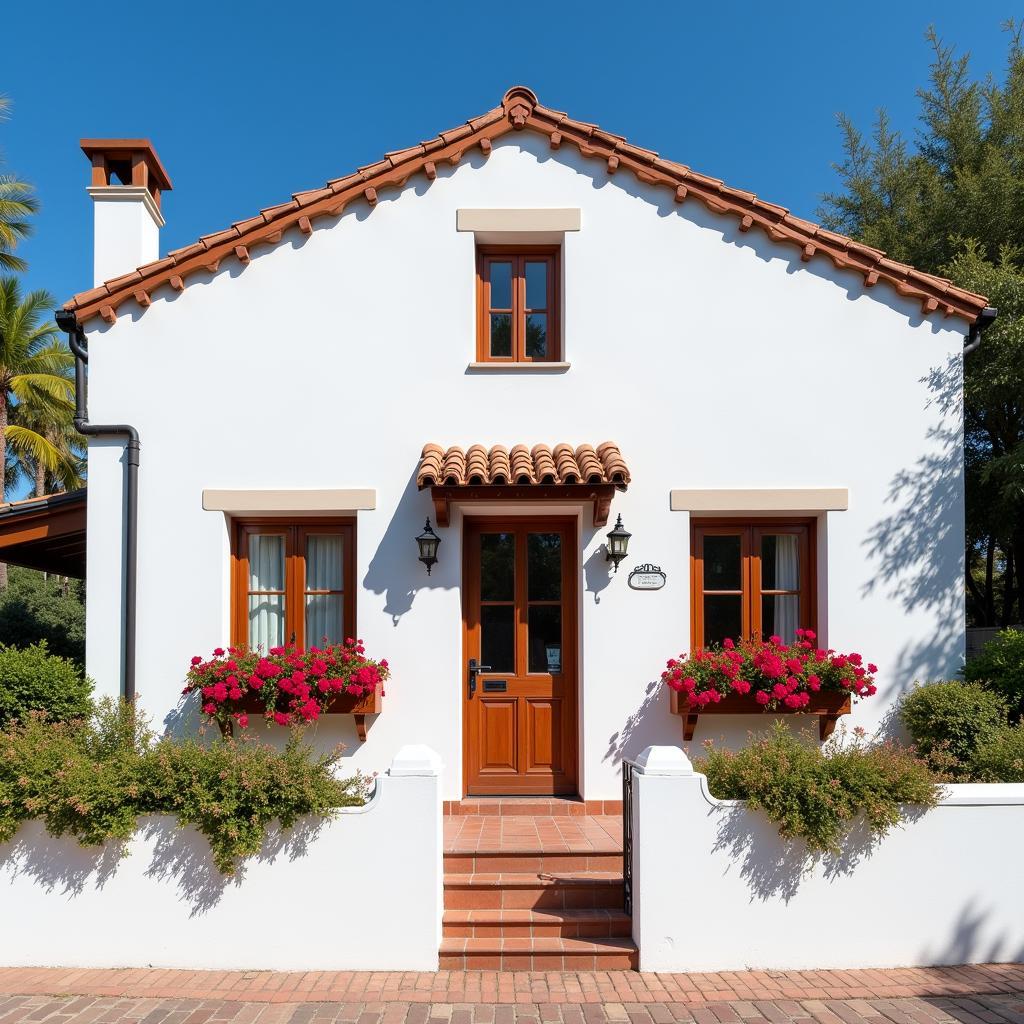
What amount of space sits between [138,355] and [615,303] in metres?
4.86

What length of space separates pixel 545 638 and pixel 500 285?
3.78m

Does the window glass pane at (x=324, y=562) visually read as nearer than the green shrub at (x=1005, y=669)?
No

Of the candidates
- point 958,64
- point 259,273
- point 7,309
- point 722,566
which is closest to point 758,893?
point 722,566

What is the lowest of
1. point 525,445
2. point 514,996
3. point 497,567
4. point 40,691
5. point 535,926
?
point 514,996

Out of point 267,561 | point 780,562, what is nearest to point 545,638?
point 780,562

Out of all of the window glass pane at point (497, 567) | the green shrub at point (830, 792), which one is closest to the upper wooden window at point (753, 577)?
the window glass pane at point (497, 567)

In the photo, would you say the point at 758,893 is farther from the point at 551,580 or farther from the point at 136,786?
the point at 136,786

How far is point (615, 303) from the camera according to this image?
802 centimetres

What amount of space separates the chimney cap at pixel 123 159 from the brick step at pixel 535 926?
8199 millimetres

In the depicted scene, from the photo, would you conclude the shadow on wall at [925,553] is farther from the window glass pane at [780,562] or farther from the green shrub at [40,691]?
the green shrub at [40,691]

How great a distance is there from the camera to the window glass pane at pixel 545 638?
26.5ft

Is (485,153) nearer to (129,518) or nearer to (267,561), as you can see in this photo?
(267,561)

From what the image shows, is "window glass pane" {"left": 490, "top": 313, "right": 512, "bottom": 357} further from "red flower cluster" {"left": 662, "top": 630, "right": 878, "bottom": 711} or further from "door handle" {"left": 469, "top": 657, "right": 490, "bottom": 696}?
"red flower cluster" {"left": 662, "top": 630, "right": 878, "bottom": 711}

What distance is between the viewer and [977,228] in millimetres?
11664
